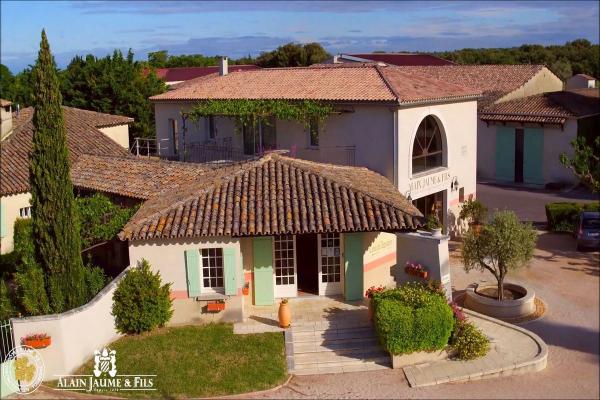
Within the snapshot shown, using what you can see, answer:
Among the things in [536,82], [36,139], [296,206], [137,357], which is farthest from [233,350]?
[536,82]

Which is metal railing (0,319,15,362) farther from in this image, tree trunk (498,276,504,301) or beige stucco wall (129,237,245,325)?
tree trunk (498,276,504,301)

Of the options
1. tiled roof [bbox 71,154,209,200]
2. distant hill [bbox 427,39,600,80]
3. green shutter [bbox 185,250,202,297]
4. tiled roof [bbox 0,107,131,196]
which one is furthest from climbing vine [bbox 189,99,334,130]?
distant hill [bbox 427,39,600,80]

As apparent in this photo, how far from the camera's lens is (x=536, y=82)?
4562 centimetres

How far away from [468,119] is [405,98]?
5.95 metres

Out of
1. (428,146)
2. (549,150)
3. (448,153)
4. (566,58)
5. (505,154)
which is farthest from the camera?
(566,58)

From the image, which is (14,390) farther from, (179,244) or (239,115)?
(239,115)

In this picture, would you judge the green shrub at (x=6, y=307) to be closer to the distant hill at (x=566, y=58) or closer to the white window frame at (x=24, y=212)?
the white window frame at (x=24, y=212)

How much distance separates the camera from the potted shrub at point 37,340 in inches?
615

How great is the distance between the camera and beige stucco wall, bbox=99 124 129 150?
3853 centimetres

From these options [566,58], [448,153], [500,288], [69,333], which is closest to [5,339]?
[69,333]

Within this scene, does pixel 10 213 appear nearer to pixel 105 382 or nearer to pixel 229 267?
pixel 229 267

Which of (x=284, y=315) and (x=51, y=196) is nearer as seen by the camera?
(x=51, y=196)

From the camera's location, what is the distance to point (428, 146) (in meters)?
27.4

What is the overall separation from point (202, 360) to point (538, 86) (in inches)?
1465
